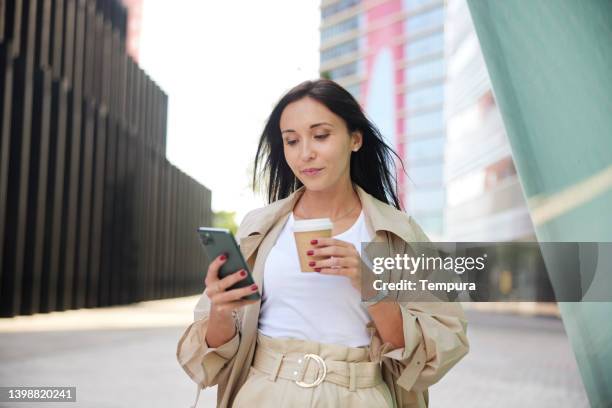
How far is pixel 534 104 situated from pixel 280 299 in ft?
3.54

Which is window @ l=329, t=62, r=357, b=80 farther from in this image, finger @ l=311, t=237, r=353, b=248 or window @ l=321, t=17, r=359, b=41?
finger @ l=311, t=237, r=353, b=248

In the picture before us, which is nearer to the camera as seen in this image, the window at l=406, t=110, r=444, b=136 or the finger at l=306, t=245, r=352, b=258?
the finger at l=306, t=245, r=352, b=258

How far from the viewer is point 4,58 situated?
11.2m

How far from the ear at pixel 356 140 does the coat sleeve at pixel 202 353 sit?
58cm

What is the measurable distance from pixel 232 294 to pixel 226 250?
10 cm

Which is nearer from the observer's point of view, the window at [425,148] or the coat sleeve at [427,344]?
the coat sleeve at [427,344]

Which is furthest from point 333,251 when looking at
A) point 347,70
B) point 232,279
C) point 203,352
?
point 347,70

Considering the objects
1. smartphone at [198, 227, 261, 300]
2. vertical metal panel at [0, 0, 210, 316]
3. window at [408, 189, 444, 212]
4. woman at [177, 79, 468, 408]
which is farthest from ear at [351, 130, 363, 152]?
window at [408, 189, 444, 212]

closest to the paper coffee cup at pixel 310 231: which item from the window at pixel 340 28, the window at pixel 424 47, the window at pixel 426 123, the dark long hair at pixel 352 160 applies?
the dark long hair at pixel 352 160

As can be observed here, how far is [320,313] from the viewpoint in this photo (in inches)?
62.1

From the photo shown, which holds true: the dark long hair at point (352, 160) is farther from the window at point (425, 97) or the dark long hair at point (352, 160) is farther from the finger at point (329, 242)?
the window at point (425, 97)

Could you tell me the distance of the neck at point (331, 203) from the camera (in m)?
1.76

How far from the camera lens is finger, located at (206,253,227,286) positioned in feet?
4.59

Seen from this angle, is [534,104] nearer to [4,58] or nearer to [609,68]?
[609,68]
